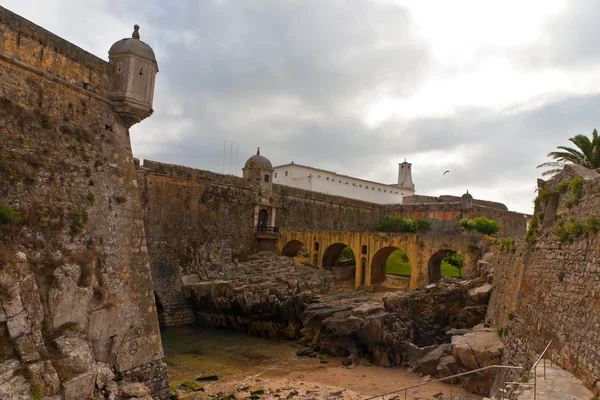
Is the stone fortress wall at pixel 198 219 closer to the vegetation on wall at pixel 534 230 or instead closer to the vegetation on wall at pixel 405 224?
the vegetation on wall at pixel 405 224

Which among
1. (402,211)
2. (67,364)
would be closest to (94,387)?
(67,364)

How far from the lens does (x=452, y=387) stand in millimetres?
13555

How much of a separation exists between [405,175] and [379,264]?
119 ft

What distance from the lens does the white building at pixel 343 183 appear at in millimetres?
47844

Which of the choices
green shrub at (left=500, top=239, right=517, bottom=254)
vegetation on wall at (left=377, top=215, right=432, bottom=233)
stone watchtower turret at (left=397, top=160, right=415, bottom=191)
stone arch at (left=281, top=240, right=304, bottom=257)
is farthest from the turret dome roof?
stone watchtower turret at (left=397, top=160, right=415, bottom=191)

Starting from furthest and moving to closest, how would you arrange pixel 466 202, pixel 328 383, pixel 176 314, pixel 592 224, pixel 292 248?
pixel 466 202 → pixel 292 248 → pixel 176 314 → pixel 328 383 → pixel 592 224

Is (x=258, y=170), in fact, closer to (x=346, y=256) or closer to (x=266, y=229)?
(x=266, y=229)

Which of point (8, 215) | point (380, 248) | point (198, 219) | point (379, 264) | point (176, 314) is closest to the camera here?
point (8, 215)

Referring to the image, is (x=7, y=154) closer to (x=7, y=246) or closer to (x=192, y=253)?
(x=7, y=246)

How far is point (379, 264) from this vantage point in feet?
90.5

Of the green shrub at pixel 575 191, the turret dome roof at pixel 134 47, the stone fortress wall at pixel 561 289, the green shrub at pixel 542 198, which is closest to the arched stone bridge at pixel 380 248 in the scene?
the stone fortress wall at pixel 561 289

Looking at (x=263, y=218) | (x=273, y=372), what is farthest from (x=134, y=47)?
(x=263, y=218)

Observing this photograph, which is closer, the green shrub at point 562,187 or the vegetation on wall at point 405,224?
the green shrub at point 562,187

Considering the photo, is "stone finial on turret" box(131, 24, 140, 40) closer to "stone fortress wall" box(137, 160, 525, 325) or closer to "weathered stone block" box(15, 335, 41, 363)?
"weathered stone block" box(15, 335, 41, 363)
